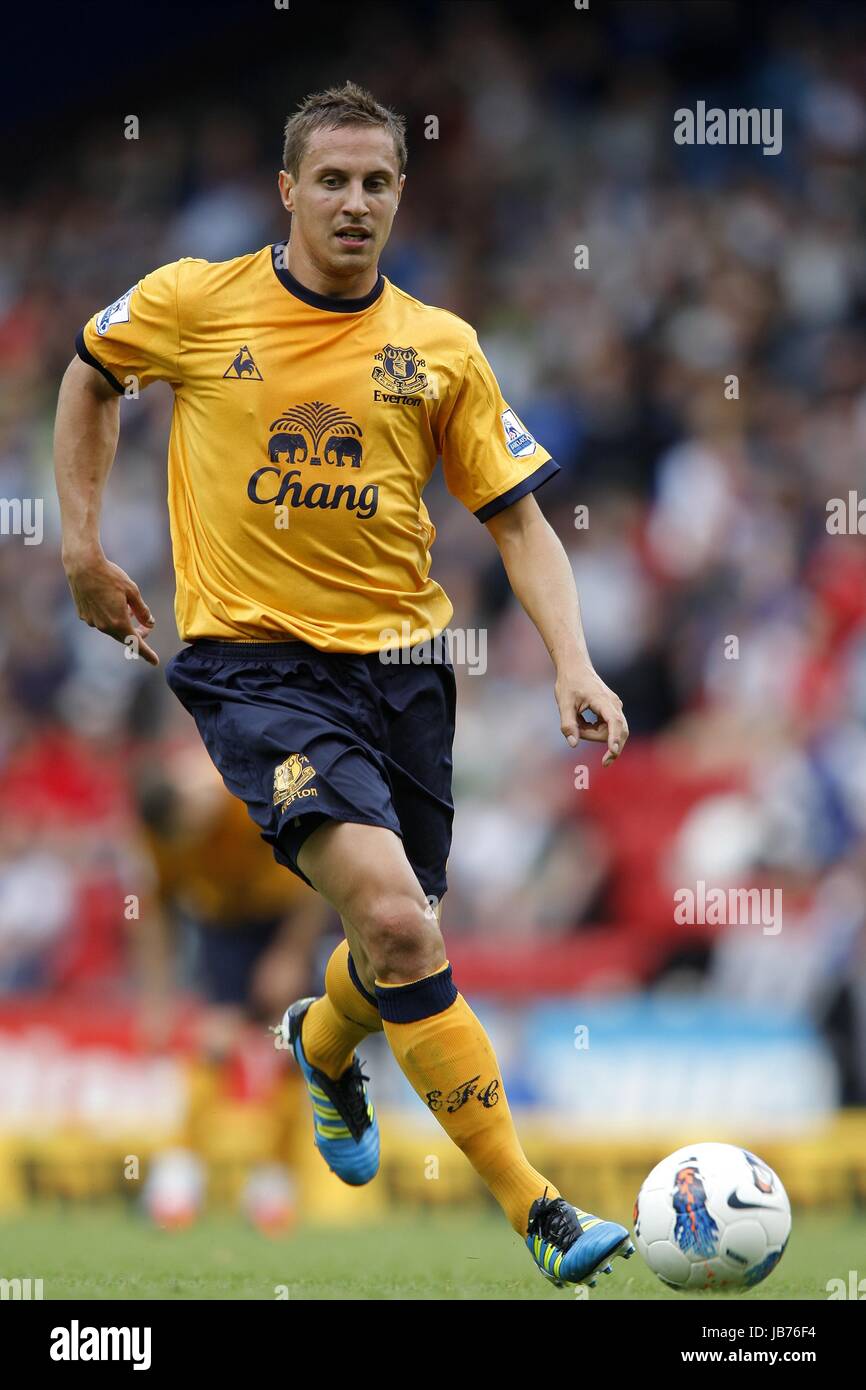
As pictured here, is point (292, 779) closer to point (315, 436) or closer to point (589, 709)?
point (589, 709)

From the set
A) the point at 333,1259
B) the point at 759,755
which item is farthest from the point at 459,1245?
the point at 759,755

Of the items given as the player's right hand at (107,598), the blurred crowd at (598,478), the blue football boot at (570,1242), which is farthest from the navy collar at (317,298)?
the blurred crowd at (598,478)

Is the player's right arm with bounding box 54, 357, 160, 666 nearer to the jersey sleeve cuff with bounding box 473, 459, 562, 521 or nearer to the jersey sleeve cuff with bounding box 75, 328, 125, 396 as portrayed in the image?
the jersey sleeve cuff with bounding box 75, 328, 125, 396

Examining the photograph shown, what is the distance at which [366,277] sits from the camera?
5180mm

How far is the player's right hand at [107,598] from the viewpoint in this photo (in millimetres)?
5168

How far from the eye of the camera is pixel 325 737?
485 centimetres

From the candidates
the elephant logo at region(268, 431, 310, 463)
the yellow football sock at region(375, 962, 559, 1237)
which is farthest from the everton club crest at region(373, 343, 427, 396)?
the yellow football sock at region(375, 962, 559, 1237)

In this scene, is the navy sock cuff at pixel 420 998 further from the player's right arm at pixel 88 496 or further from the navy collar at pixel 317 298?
the navy collar at pixel 317 298

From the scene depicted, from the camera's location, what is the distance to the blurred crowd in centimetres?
973

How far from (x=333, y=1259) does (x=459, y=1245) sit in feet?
2.59

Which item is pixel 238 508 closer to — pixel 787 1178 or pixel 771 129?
pixel 787 1178

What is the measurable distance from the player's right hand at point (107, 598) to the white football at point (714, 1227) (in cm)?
186

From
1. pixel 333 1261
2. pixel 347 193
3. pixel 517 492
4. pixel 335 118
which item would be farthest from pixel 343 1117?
pixel 335 118

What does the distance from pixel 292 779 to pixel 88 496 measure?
3.27 feet
